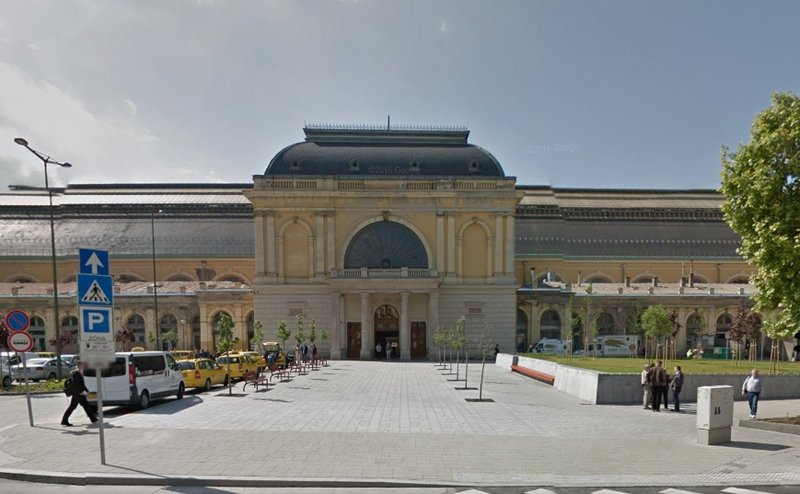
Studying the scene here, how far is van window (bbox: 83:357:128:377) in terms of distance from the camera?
55.7ft

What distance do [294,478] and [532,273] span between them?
54.5m

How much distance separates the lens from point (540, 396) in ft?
71.8

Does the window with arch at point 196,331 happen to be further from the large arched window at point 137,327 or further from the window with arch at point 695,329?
the window with arch at point 695,329

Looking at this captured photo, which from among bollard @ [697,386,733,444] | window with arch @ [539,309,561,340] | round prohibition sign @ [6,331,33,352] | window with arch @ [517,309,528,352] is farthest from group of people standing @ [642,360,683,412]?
window with arch @ [539,309,561,340]

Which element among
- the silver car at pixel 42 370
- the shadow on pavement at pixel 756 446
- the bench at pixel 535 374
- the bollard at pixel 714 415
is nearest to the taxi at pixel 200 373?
the silver car at pixel 42 370

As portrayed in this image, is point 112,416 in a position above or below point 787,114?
below

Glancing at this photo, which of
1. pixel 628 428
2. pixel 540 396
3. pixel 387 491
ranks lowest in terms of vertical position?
pixel 540 396

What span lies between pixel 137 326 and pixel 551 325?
153 feet

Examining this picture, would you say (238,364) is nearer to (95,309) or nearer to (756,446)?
(95,309)

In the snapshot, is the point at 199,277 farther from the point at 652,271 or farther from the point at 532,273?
the point at 652,271

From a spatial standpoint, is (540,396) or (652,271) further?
(652,271)

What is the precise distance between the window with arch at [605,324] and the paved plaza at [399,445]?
3379 cm

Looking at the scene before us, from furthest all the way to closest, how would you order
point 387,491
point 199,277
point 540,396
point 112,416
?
point 199,277, point 540,396, point 112,416, point 387,491

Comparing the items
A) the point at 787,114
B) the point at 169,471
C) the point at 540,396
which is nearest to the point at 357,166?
the point at 540,396
